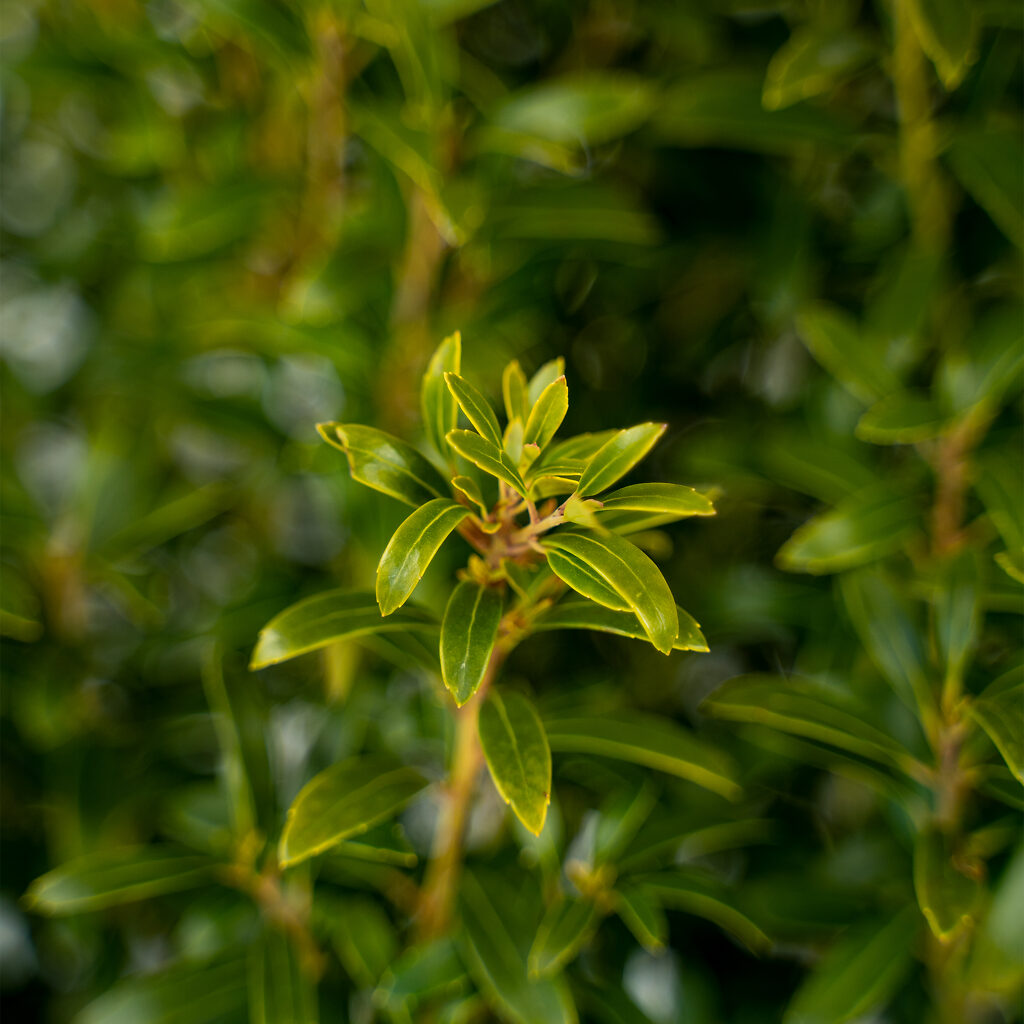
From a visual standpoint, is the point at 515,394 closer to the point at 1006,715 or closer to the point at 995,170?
the point at 1006,715

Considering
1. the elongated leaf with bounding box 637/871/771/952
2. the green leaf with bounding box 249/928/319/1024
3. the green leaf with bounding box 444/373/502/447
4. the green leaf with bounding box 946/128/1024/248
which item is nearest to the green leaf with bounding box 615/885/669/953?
the elongated leaf with bounding box 637/871/771/952

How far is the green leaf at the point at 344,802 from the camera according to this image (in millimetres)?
507

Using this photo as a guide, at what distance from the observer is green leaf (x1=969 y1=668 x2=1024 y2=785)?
499 mm

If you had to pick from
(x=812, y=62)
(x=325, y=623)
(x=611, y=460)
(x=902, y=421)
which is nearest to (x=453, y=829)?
(x=325, y=623)

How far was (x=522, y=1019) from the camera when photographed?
1.83ft

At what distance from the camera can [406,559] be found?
423 mm

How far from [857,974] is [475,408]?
19.5 inches

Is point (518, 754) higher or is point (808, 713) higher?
point (518, 754)

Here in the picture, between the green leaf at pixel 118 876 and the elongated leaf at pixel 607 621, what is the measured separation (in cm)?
33

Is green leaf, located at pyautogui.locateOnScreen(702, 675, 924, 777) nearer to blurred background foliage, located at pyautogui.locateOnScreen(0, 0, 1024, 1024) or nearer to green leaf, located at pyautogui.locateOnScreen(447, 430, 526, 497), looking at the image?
blurred background foliage, located at pyautogui.locateOnScreen(0, 0, 1024, 1024)

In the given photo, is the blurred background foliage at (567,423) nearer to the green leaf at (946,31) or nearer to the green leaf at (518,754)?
the green leaf at (946,31)

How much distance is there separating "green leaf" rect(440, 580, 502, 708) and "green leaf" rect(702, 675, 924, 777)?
0.21 metres

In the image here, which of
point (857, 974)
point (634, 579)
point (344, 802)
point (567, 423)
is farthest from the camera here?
point (567, 423)

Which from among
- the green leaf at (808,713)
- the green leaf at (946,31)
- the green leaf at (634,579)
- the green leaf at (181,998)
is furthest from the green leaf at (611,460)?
the green leaf at (181,998)
